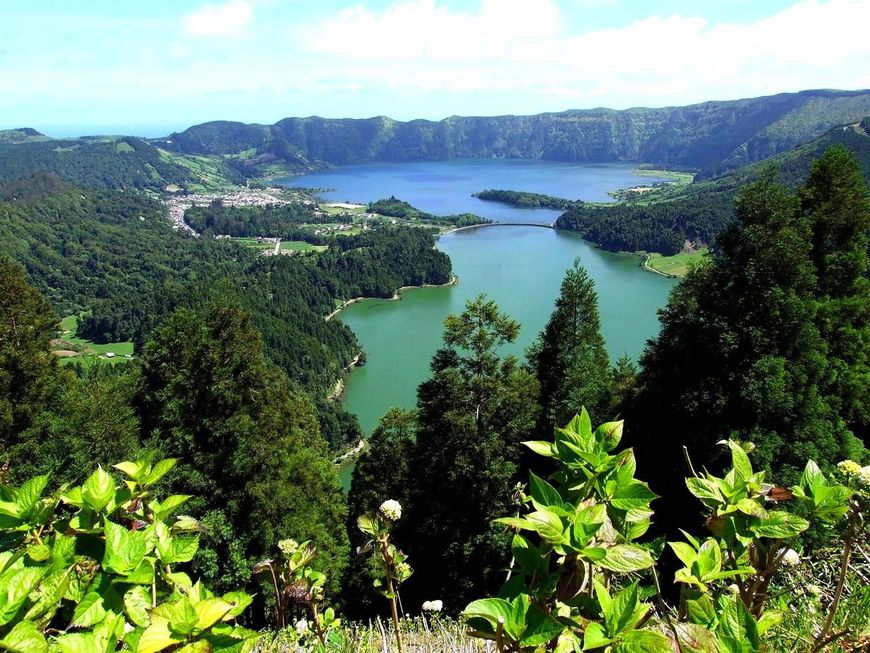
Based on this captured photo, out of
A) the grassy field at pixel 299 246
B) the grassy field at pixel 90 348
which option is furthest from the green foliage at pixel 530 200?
the grassy field at pixel 90 348

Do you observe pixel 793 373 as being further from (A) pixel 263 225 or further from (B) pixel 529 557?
(A) pixel 263 225

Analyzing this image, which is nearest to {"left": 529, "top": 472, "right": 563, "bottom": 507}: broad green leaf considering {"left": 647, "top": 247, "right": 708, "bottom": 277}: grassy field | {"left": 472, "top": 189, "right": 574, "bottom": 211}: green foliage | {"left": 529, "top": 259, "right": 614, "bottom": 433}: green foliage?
{"left": 529, "top": 259, "right": 614, "bottom": 433}: green foliage

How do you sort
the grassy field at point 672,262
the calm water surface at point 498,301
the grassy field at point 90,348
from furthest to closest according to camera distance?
the grassy field at point 672,262, the grassy field at point 90,348, the calm water surface at point 498,301

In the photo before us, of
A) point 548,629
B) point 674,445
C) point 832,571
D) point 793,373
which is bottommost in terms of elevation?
point 674,445

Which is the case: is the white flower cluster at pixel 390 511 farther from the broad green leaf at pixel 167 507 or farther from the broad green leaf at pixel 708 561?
the broad green leaf at pixel 708 561

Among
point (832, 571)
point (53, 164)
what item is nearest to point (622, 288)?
point (832, 571)

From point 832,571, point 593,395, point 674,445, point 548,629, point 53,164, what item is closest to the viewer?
point 548,629

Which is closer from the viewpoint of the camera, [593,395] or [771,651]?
[771,651]

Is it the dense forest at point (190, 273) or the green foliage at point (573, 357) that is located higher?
the green foliage at point (573, 357)
